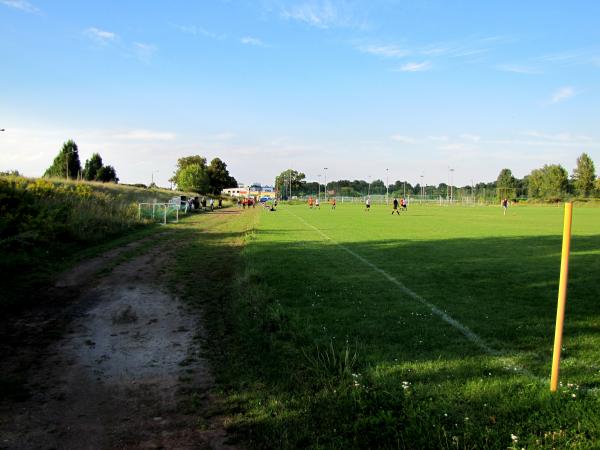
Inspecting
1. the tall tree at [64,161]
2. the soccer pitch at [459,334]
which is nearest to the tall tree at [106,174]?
the tall tree at [64,161]

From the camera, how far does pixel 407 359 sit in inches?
207

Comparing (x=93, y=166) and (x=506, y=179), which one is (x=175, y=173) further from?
(x=506, y=179)

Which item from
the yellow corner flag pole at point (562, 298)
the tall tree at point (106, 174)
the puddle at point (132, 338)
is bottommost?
the puddle at point (132, 338)

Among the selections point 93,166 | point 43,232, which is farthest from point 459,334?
point 93,166

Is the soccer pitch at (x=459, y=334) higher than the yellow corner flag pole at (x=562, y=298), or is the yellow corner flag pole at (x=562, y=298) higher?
the yellow corner flag pole at (x=562, y=298)

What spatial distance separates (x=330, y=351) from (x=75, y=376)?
2.92 meters

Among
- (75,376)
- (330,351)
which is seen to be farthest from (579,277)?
(75,376)

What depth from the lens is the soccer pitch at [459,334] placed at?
377cm

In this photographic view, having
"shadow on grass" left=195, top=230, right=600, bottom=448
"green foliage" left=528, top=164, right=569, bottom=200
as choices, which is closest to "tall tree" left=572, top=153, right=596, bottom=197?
"green foliage" left=528, top=164, right=569, bottom=200

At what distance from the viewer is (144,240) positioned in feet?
66.8

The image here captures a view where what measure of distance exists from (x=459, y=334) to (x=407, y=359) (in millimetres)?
1313

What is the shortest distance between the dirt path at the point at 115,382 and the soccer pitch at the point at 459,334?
135 cm

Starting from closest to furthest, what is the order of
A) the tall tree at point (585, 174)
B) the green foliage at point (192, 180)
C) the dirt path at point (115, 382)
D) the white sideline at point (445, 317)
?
the dirt path at point (115, 382) < the white sideline at point (445, 317) < the tall tree at point (585, 174) < the green foliage at point (192, 180)

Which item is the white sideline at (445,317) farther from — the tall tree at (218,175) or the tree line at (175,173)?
the tall tree at (218,175)
